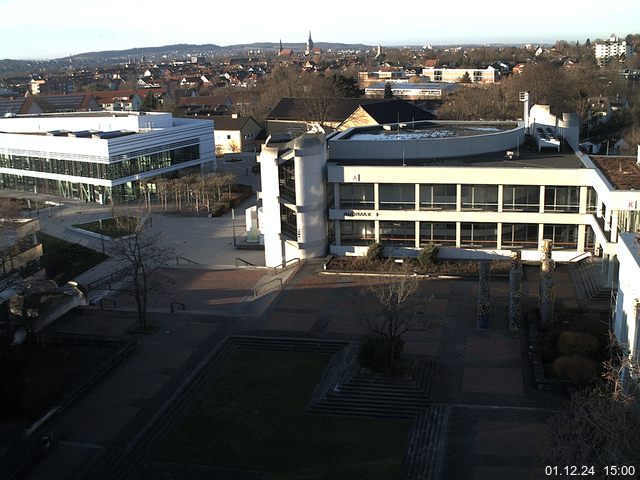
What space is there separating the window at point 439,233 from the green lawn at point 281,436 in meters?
14.3

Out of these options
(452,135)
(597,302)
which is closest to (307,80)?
(452,135)

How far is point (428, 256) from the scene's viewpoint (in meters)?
35.4

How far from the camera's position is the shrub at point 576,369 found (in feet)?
73.4

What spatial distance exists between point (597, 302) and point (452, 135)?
52.4 feet

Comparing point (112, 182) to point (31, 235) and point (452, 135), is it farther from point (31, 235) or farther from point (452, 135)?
point (452, 135)

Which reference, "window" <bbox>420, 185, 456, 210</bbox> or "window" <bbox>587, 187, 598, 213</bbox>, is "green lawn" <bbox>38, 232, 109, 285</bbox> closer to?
"window" <bbox>420, 185, 456, 210</bbox>

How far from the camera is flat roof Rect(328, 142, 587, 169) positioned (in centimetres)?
3741

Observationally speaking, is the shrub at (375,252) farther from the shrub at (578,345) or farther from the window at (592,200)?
the shrub at (578,345)

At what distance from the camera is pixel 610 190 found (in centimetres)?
2925

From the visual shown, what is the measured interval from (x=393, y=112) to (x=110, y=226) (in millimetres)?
34828

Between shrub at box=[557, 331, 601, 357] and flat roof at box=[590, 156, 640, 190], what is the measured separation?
28.6 feet

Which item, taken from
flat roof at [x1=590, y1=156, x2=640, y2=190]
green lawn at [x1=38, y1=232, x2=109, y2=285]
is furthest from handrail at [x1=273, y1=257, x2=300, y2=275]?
flat roof at [x1=590, y1=156, x2=640, y2=190]

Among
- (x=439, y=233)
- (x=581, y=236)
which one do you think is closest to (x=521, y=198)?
(x=581, y=236)

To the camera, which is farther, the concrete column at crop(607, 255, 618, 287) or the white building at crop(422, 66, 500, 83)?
the white building at crop(422, 66, 500, 83)
